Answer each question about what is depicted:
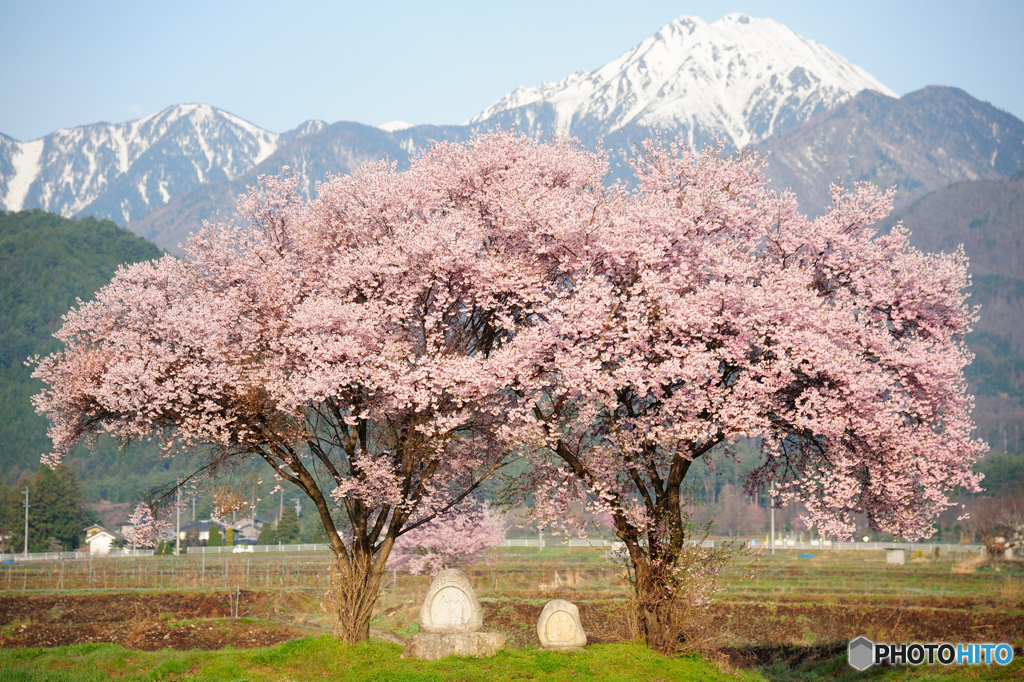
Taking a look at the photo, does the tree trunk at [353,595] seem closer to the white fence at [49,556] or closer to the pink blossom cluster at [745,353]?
the pink blossom cluster at [745,353]

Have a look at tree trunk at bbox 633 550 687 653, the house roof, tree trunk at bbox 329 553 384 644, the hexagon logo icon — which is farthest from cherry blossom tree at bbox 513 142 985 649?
the house roof

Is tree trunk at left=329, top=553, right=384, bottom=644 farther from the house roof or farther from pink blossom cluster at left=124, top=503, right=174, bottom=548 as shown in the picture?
the house roof

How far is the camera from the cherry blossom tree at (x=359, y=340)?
70.7ft

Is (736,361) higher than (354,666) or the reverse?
higher

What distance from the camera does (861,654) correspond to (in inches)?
1016

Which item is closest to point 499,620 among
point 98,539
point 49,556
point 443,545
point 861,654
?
point 443,545

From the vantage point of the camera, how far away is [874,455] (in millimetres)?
21516

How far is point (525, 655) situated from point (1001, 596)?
35.5 meters

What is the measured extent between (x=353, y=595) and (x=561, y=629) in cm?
528

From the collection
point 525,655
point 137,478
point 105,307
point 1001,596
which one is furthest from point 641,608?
point 137,478

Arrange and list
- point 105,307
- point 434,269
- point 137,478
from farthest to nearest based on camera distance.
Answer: point 137,478 → point 105,307 → point 434,269

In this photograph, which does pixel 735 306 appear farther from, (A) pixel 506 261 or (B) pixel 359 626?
(B) pixel 359 626

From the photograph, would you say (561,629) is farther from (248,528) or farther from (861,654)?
(248,528)

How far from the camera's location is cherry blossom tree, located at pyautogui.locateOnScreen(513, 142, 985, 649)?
20.2 m
